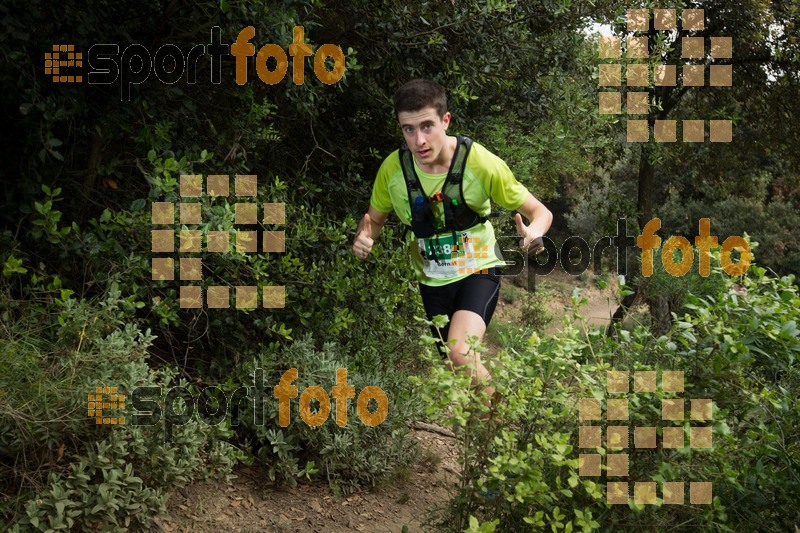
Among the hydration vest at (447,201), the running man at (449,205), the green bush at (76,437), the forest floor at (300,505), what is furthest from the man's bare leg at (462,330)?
the green bush at (76,437)

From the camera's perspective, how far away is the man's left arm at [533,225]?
389 cm

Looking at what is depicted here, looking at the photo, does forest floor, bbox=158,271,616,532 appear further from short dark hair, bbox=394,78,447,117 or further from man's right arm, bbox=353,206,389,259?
short dark hair, bbox=394,78,447,117

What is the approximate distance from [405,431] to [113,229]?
241 centimetres

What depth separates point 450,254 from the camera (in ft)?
14.9

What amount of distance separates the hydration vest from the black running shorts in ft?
0.93

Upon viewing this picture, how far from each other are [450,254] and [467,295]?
0.90 feet

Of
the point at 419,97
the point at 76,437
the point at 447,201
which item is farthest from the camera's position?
the point at 447,201

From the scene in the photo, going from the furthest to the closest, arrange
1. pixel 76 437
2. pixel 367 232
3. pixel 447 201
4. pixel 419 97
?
pixel 367 232, pixel 447 201, pixel 419 97, pixel 76 437

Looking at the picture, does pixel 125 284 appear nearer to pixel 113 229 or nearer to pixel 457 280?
pixel 113 229

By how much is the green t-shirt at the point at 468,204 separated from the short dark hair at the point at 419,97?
1.12 feet

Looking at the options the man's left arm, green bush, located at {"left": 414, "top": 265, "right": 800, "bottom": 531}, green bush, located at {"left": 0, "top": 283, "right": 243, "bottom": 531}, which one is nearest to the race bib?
the man's left arm

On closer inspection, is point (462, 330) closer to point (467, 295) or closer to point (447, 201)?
point (467, 295)

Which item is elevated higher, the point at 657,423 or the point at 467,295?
the point at 467,295

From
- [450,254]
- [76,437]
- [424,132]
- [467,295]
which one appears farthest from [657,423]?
[76,437]
